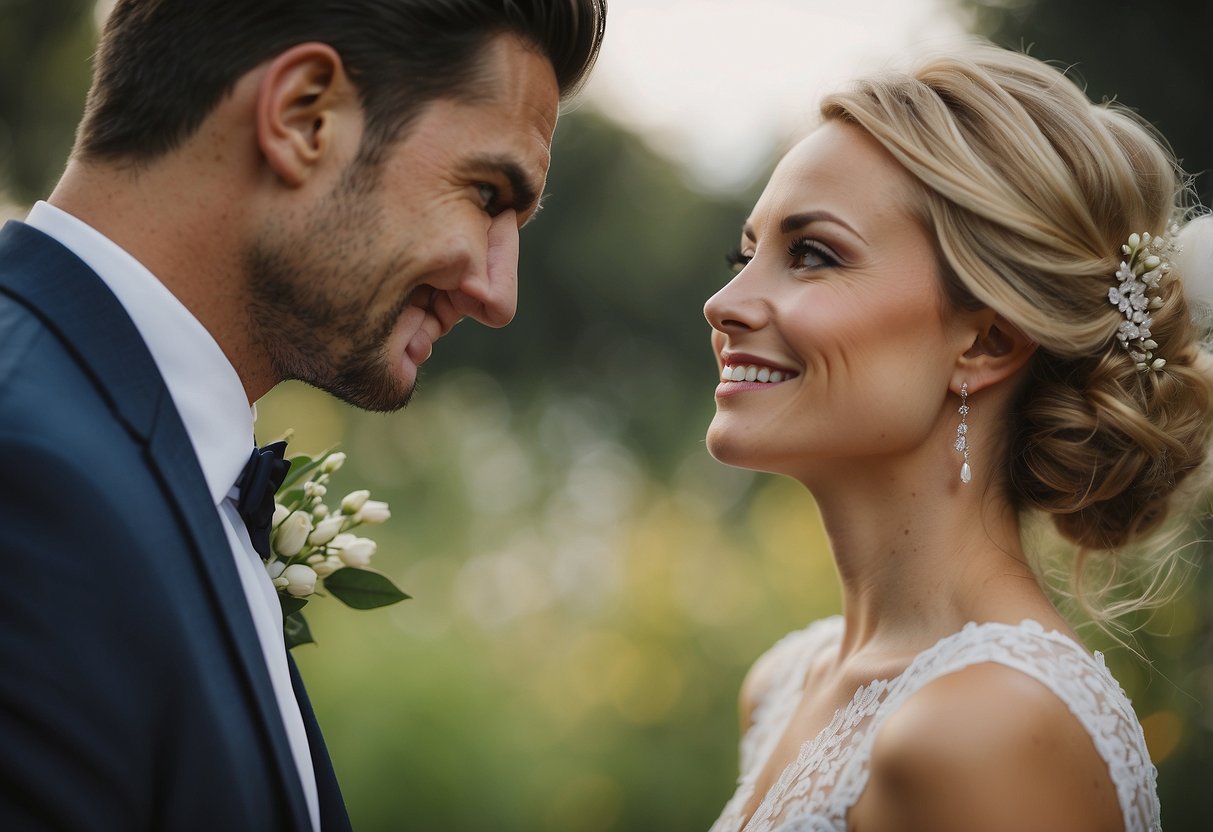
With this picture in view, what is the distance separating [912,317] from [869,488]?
455 millimetres

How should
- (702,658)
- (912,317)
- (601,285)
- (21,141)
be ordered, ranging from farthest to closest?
(601,285) → (21,141) → (702,658) → (912,317)

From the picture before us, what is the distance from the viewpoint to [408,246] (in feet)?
7.21

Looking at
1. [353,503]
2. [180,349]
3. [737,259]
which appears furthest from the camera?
[737,259]

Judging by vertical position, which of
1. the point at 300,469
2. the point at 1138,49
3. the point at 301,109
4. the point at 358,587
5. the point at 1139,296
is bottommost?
the point at 358,587

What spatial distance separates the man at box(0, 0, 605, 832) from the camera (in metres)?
1.62

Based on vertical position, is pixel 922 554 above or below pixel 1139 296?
below

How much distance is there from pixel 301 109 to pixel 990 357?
1.70 metres

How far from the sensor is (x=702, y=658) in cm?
582

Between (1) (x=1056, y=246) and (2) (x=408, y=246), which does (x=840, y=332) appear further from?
(2) (x=408, y=246)

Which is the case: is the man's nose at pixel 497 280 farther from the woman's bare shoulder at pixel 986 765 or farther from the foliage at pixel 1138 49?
the foliage at pixel 1138 49

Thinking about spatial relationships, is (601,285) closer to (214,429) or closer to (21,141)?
(21,141)

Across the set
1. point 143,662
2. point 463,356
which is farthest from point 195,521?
point 463,356

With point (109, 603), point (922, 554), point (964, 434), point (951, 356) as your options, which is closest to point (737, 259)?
point (951, 356)

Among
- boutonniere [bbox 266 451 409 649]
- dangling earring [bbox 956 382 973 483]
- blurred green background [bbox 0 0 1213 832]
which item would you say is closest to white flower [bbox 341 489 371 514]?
boutonniere [bbox 266 451 409 649]
